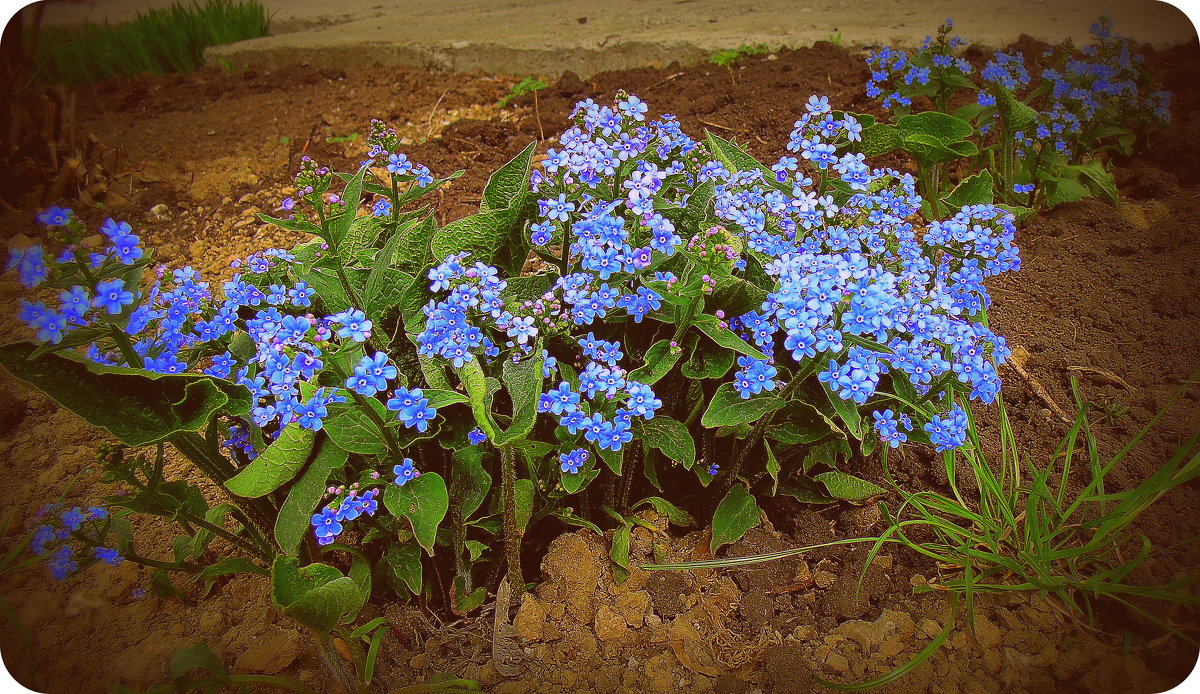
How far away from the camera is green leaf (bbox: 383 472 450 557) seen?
124 centimetres

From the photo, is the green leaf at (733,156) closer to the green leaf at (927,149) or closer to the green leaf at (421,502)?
the green leaf at (927,149)

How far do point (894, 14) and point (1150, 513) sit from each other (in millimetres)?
3206

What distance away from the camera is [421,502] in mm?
1276

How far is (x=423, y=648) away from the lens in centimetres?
152

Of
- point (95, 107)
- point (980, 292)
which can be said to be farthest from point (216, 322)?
point (95, 107)

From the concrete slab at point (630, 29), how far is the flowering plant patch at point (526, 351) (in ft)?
7.37

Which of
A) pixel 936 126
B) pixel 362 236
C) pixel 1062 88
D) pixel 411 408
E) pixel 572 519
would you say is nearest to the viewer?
pixel 411 408

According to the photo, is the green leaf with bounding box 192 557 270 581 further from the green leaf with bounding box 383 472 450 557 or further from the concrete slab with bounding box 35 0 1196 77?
the concrete slab with bounding box 35 0 1196 77

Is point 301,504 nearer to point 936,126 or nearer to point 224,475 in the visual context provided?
point 224,475

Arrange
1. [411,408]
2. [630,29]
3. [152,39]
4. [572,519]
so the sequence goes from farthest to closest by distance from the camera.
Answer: [152,39]
[630,29]
[572,519]
[411,408]

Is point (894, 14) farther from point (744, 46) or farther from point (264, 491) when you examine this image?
point (264, 491)

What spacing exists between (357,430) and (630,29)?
11.1ft

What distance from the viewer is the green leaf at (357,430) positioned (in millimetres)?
1273

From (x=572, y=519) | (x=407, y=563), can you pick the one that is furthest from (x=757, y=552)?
(x=407, y=563)
